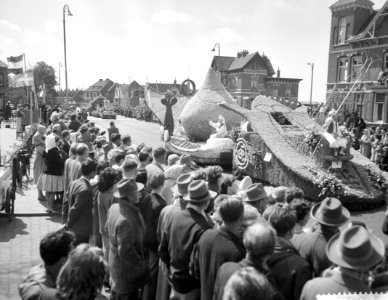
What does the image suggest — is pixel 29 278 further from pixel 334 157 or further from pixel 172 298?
pixel 334 157

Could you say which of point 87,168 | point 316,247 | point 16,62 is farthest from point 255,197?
point 16,62

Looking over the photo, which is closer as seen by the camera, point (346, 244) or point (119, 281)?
point (346, 244)

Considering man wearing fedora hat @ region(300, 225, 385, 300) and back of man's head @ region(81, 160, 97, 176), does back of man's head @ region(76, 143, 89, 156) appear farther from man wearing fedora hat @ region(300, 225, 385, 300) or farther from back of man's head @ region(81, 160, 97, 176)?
man wearing fedora hat @ region(300, 225, 385, 300)

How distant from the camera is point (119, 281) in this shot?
4023mm

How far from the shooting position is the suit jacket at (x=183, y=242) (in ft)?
12.0

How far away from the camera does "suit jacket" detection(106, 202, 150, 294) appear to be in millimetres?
3811

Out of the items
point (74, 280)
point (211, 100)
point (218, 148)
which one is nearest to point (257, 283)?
point (74, 280)

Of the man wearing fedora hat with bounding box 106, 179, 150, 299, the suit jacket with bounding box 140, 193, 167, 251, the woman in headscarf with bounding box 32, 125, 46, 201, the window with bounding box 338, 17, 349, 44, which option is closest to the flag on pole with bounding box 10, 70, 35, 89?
the woman in headscarf with bounding box 32, 125, 46, 201

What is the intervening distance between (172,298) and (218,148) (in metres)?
9.81

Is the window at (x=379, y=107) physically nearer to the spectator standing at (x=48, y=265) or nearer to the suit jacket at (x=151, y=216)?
the suit jacket at (x=151, y=216)

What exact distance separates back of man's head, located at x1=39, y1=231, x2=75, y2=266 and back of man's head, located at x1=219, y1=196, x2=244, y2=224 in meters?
1.25

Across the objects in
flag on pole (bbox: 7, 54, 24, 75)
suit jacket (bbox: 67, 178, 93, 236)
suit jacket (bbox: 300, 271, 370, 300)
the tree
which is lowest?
suit jacket (bbox: 67, 178, 93, 236)

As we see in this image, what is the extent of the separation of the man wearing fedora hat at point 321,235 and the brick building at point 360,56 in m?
23.4

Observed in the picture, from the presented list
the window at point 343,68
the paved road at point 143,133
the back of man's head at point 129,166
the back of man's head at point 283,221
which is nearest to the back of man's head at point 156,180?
the back of man's head at point 129,166
